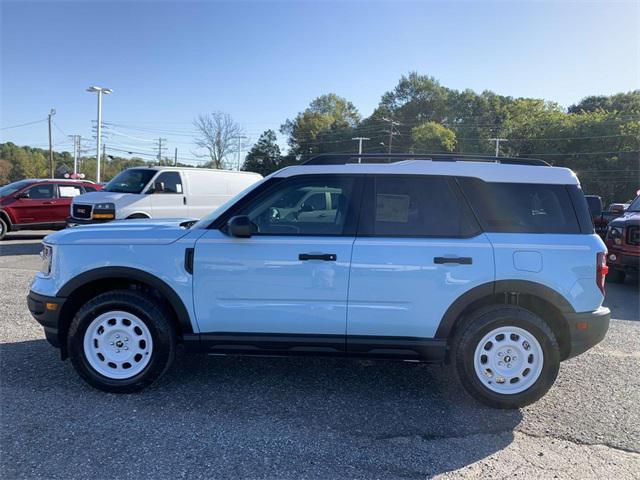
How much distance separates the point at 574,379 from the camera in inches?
172

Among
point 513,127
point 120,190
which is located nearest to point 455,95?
point 513,127

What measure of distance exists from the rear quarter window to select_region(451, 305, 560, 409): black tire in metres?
0.66

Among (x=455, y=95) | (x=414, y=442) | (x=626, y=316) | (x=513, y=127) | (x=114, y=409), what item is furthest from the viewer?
(x=455, y=95)

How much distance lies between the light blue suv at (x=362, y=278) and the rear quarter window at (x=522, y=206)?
0.4 inches

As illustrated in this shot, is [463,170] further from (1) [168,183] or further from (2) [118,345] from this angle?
(1) [168,183]

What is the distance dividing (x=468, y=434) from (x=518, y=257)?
135 cm

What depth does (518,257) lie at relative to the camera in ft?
11.9

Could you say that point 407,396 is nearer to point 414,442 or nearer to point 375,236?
point 414,442

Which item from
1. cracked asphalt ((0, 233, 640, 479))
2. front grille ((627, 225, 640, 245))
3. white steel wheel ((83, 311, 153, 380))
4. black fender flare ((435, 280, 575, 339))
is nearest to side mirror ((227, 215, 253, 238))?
white steel wheel ((83, 311, 153, 380))

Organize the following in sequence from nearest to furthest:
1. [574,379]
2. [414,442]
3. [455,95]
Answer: [414,442] < [574,379] < [455,95]

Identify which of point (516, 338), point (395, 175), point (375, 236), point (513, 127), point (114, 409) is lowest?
point (114, 409)

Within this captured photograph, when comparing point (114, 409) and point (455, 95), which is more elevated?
point (455, 95)

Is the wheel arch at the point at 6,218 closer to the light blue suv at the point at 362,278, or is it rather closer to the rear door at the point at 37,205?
the rear door at the point at 37,205

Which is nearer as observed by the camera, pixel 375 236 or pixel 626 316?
pixel 375 236
